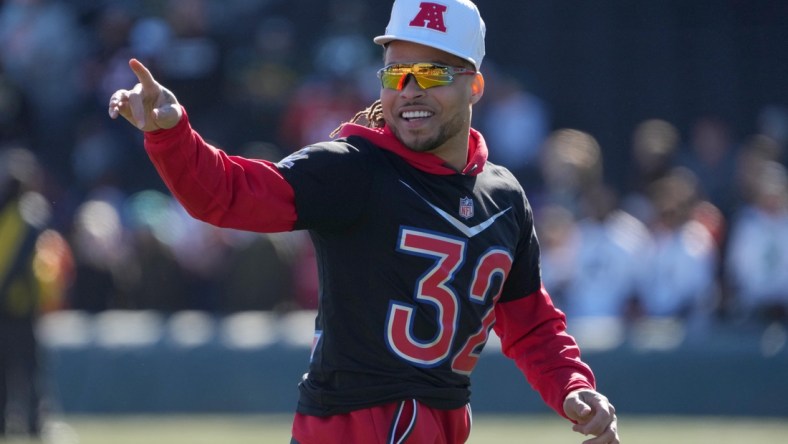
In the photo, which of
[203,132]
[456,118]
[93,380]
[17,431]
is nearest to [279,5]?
[203,132]

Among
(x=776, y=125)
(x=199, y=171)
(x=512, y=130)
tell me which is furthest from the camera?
(x=776, y=125)

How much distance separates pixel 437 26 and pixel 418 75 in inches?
6.7

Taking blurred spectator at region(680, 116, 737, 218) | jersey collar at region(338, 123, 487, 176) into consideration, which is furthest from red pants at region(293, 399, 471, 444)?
blurred spectator at region(680, 116, 737, 218)

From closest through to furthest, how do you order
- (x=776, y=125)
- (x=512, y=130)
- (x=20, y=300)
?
(x=20, y=300)
(x=512, y=130)
(x=776, y=125)

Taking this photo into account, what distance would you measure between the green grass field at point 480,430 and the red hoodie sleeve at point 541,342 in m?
6.10

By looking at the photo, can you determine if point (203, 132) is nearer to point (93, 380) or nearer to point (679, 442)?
point (93, 380)

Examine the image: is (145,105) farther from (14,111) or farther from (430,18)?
(14,111)

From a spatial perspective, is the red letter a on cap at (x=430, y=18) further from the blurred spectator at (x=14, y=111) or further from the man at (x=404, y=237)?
the blurred spectator at (x=14, y=111)

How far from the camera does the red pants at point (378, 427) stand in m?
4.30

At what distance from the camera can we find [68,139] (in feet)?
52.7

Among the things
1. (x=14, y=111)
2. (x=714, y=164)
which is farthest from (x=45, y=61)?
(x=714, y=164)

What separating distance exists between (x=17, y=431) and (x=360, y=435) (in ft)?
25.1

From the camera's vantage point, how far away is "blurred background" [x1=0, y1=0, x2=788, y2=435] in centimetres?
1249

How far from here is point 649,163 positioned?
1324 cm
